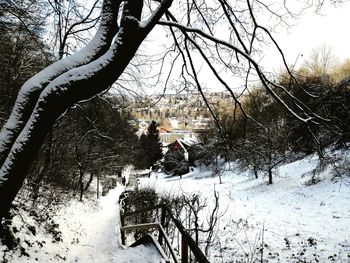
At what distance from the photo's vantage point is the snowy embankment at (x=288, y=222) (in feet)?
33.7

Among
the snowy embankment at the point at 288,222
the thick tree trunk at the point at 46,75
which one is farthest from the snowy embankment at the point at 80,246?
the thick tree trunk at the point at 46,75

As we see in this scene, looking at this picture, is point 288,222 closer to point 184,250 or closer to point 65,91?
point 184,250

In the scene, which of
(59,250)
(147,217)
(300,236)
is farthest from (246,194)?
(59,250)

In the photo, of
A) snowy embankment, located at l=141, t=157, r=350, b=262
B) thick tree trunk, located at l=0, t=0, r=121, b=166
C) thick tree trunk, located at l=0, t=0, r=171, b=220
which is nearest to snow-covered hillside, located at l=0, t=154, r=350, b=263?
snowy embankment, located at l=141, t=157, r=350, b=262

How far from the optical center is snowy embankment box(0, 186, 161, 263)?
6.19m

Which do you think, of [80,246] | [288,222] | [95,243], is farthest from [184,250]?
[288,222]

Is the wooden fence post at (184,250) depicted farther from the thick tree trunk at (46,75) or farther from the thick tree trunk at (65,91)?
the thick tree trunk at (46,75)

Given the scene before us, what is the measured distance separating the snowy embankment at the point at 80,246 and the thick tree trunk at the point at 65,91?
3.33 metres

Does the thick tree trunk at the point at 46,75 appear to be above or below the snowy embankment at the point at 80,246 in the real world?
above

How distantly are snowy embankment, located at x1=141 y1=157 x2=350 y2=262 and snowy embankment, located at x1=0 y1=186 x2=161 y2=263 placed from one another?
2635 millimetres

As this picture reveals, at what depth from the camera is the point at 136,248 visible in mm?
6395

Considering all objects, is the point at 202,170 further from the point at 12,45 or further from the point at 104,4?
the point at 104,4

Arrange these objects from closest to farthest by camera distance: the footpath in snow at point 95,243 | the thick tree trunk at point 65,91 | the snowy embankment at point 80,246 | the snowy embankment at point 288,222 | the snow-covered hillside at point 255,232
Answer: the thick tree trunk at point 65,91 < the footpath in snow at point 95,243 < the snowy embankment at point 80,246 < the snow-covered hillside at point 255,232 < the snowy embankment at point 288,222

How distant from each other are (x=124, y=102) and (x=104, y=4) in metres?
4.57
